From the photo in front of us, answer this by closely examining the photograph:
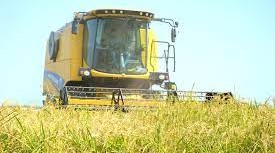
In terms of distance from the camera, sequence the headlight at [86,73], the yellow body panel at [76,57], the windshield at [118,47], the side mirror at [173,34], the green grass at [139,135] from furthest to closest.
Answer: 1. the yellow body panel at [76,57]
2. the windshield at [118,47]
3. the headlight at [86,73]
4. the side mirror at [173,34]
5. the green grass at [139,135]

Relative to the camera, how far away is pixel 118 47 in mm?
9883

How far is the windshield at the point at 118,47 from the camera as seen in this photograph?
9867mm

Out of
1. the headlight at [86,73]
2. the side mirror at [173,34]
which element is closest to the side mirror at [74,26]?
the headlight at [86,73]

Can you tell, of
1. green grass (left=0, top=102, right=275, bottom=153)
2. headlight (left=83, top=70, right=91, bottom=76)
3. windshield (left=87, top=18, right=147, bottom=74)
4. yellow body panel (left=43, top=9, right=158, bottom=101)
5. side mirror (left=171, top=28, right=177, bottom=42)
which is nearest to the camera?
green grass (left=0, top=102, right=275, bottom=153)

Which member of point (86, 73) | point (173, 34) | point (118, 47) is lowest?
point (86, 73)

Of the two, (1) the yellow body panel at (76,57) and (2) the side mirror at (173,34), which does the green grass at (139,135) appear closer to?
(2) the side mirror at (173,34)

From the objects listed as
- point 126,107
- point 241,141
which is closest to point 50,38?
point 126,107

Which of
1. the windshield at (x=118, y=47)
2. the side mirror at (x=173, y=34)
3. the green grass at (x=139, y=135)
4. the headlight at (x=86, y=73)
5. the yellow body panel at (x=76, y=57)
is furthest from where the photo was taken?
the yellow body panel at (x=76, y=57)

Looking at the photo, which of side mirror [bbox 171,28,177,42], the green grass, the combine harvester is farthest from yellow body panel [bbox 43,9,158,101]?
the green grass

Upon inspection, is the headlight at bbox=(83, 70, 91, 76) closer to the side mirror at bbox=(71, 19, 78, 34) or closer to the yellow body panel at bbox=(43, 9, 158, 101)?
the yellow body panel at bbox=(43, 9, 158, 101)

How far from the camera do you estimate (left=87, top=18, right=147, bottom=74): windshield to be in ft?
32.4

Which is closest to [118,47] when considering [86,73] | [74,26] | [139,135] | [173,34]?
[86,73]

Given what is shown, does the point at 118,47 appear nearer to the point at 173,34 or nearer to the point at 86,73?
the point at 86,73

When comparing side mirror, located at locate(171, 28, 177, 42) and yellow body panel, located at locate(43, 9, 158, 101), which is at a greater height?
side mirror, located at locate(171, 28, 177, 42)
